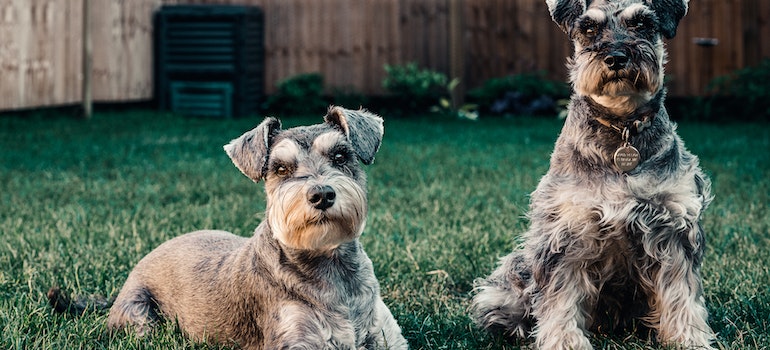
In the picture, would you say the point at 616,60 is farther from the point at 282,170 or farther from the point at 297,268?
the point at 297,268

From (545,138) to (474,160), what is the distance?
7.43 ft

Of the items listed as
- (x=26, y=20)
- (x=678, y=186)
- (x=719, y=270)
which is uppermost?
(x=26, y=20)

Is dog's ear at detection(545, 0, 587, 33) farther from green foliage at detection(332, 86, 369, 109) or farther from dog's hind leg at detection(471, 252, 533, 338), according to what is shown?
green foliage at detection(332, 86, 369, 109)

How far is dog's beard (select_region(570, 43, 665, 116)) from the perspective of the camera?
379 cm

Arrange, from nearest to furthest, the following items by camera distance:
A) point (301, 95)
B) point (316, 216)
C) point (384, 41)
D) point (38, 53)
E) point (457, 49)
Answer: point (316, 216) < point (38, 53) < point (457, 49) < point (301, 95) < point (384, 41)

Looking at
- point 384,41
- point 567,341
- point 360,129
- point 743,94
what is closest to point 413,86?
point 384,41

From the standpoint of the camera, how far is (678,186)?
377 centimetres

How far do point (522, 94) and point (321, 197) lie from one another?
12246 mm

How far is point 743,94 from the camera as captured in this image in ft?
46.4

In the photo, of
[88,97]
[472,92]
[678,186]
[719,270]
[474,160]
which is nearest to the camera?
[678,186]

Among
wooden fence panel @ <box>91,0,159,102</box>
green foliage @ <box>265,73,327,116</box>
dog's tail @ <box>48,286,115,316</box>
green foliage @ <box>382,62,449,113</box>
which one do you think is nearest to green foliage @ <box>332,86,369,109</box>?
green foliage @ <box>265,73,327,116</box>

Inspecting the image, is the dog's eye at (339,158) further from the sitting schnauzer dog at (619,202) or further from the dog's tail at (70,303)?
the dog's tail at (70,303)

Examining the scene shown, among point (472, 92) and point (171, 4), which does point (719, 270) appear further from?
point (171, 4)

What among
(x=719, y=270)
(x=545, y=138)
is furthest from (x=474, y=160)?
(x=719, y=270)
